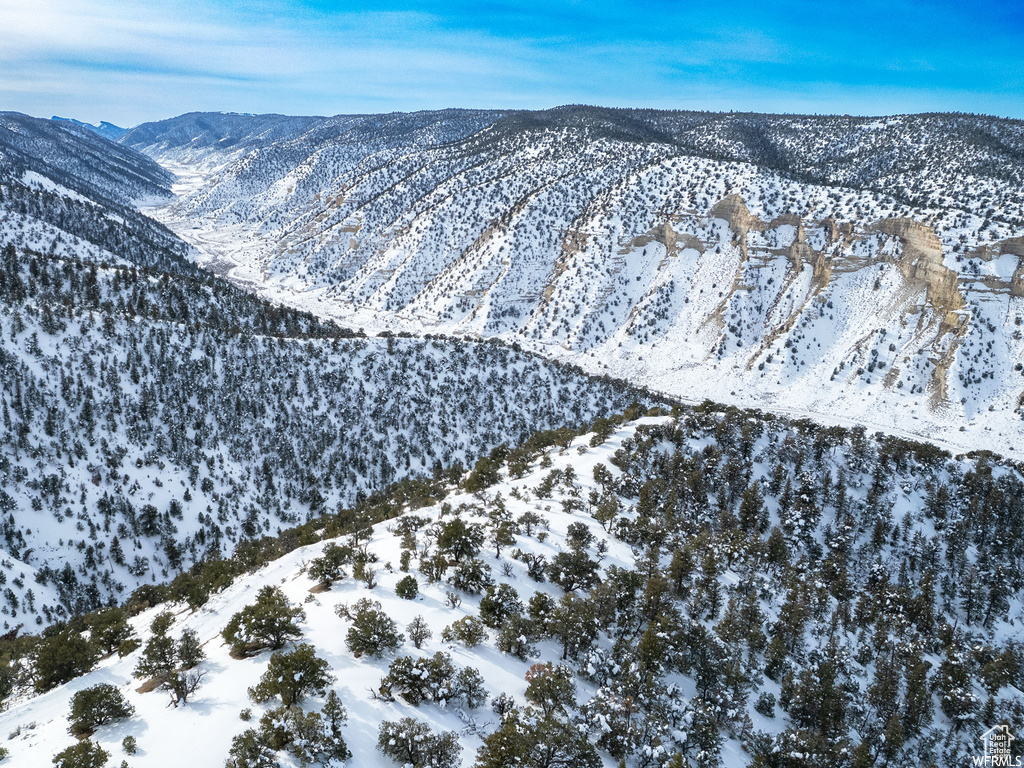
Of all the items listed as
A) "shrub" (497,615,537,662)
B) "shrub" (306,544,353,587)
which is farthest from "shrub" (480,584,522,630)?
"shrub" (306,544,353,587)

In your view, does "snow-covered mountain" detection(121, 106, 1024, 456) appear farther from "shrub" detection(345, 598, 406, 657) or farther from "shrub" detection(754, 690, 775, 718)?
"shrub" detection(345, 598, 406, 657)

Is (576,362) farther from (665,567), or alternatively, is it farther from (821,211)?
(665,567)

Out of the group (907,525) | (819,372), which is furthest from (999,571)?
(819,372)

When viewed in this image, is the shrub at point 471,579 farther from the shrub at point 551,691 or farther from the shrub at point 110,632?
the shrub at point 110,632

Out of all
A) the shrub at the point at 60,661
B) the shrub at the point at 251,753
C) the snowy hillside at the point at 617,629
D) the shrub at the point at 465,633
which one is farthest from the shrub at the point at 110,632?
the shrub at the point at 465,633

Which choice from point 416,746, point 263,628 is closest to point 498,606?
point 416,746

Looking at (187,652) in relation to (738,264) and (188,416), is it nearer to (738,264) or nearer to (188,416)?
(188,416)
